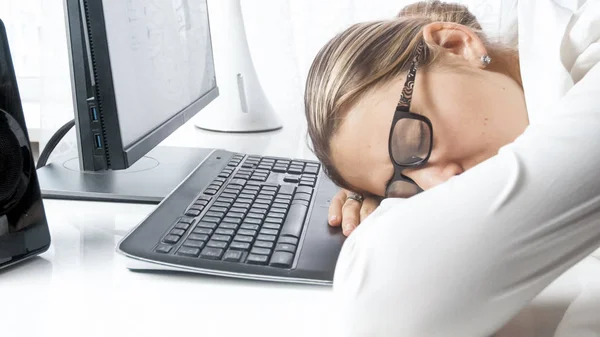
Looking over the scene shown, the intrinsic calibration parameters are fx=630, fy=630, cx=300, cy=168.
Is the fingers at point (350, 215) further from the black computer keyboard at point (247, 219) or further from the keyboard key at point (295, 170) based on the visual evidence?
the keyboard key at point (295, 170)

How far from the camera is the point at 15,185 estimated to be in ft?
2.03

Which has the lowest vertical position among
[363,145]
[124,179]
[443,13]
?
[124,179]

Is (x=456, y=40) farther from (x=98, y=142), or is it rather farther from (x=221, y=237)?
(x=98, y=142)

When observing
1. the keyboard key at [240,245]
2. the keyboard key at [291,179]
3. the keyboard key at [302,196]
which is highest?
the keyboard key at [240,245]

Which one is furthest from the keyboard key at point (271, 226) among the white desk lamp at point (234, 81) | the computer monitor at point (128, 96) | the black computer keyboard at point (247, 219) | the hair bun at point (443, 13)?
the white desk lamp at point (234, 81)

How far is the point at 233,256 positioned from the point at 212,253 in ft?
0.07

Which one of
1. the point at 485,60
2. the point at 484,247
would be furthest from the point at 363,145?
the point at 484,247

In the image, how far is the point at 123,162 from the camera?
2.47ft

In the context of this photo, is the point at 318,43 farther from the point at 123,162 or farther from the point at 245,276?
the point at 245,276

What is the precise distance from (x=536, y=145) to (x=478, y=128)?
18 cm

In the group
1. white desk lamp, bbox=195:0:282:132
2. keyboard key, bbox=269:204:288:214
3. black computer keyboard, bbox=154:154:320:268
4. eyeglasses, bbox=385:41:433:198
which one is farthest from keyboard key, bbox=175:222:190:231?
white desk lamp, bbox=195:0:282:132

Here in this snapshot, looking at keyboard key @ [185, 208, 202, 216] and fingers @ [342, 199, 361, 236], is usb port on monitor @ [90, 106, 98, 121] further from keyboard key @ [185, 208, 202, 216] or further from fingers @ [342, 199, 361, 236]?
fingers @ [342, 199, 361, 236]

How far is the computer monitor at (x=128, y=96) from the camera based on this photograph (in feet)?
2.38

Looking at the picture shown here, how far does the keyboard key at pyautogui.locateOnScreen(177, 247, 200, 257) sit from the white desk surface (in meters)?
0.02
